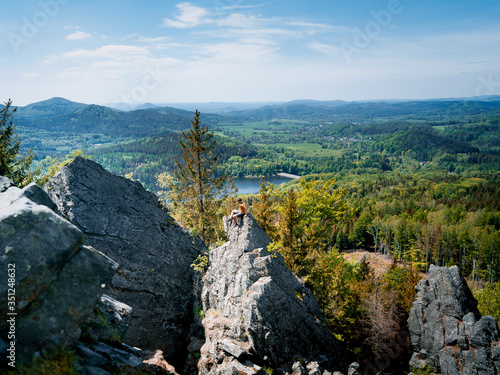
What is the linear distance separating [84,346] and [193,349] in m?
6.78

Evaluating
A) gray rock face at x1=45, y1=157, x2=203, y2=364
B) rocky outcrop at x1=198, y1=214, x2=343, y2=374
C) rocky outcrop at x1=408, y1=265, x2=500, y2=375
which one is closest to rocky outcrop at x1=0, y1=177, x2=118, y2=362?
gray rock face at x1=45, y1=157, x2=203, y2=364

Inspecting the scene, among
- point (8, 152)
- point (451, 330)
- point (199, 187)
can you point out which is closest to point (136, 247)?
point (199, 187)

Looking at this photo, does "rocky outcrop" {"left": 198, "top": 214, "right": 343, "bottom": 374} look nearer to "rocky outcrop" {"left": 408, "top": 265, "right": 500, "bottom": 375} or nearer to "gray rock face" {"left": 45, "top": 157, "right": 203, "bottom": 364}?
"gray rock face" {"left": 45, "top": 157, "right": 203, "bottom": 364}

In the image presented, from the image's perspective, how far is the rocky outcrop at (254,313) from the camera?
1384 centimetres

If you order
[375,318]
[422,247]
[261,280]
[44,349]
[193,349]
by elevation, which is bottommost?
[422,247]

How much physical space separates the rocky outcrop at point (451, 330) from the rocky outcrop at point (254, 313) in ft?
30.6

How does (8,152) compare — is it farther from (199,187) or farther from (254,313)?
(254,313)

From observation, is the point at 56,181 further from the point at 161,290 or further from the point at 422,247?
the point at 422,247

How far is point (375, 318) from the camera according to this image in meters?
22.5

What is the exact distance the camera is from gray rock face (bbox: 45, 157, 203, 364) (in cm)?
1497

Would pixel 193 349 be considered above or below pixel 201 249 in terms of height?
below

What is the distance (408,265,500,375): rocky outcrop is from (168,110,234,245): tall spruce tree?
18024mm

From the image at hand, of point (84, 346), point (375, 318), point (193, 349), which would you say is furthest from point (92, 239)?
point (375, 318)

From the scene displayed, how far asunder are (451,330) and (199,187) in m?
22.2
